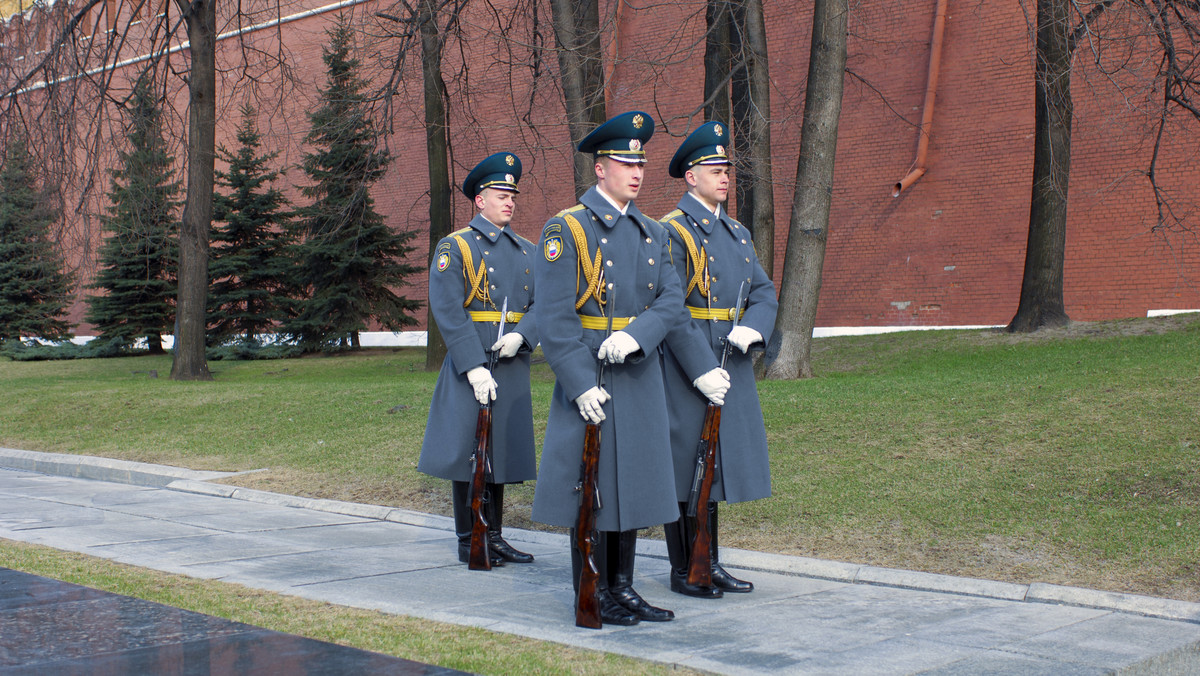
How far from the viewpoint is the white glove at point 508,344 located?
19.0ft

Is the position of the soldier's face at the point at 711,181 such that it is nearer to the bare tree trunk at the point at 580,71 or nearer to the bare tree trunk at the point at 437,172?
the bare tree trunk at the point at 580,71

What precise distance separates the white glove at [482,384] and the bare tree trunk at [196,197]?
13011mm

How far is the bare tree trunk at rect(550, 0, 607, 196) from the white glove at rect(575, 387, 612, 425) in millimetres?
7799

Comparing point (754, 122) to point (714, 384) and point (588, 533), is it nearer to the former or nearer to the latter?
point (714, 384)

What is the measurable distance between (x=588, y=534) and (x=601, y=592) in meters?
0.36

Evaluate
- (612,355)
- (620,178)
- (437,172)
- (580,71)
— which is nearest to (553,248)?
(620,178)

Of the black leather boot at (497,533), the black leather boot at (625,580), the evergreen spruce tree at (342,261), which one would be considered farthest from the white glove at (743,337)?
the evergreen spruce tree at (342,261)

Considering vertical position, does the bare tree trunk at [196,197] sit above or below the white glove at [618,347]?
above

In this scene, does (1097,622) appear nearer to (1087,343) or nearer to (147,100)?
(1087,343)

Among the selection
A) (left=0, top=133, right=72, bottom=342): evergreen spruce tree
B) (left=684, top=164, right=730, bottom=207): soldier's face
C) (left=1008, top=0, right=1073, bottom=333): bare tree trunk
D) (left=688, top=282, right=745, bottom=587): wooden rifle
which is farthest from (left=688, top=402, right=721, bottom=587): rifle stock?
(left=0, top=133, right=72, bottom=342): evergreen spruce tree

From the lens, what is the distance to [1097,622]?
4543mm

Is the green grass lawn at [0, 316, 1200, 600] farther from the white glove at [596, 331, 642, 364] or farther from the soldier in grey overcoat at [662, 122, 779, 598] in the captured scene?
the white glove at [596, 331, 642, 364]

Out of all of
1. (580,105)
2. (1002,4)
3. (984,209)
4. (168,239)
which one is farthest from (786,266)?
(168,239)

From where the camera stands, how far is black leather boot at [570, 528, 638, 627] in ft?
14.5
